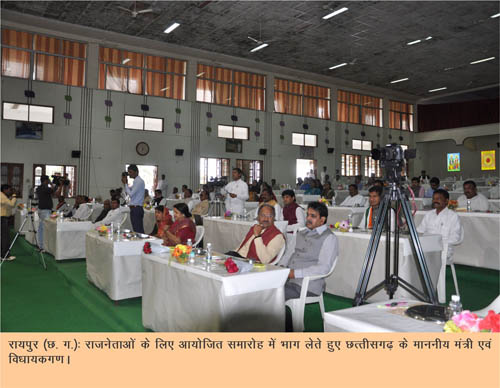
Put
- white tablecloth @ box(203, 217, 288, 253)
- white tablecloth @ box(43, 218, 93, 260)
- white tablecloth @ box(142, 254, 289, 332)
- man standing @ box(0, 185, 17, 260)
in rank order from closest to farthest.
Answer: white tablecloth @ box(142, 254, 289, 332) < white tablecloth @ box(203, 217, 288, 253) < man standing @ box(0, 185, 17, 260) < white tablecloth @ box(43, 218, 93, 260)

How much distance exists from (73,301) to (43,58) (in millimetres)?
9901

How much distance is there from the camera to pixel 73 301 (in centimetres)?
419

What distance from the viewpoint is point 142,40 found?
12.5 metres

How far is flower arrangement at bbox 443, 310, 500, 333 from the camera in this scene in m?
1.39

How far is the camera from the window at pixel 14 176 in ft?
36.6

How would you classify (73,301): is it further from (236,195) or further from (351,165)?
(351,165)

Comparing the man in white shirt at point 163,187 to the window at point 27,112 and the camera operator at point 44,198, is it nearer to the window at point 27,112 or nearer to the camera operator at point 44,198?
the window at point 27,112

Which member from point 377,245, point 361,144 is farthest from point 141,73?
point 377,245

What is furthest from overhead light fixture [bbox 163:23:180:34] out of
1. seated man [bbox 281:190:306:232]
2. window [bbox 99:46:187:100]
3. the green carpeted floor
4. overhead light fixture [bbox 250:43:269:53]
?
the green carpeted floor

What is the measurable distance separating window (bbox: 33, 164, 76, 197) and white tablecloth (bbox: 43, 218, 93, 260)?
18.3 feet

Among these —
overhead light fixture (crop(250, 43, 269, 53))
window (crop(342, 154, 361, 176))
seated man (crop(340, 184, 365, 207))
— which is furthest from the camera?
window (crop(342, 154, 361, 176))

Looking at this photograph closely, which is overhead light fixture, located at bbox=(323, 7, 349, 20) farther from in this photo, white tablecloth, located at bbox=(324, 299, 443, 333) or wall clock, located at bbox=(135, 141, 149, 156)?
white tablecloth, located at bbox=(324, 299, 443, 333)
